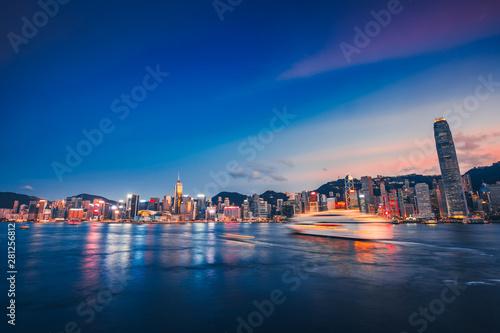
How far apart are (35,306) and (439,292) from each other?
72.1 ft

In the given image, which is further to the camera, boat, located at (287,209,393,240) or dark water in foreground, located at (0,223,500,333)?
boat, located at (287,209,393,240)

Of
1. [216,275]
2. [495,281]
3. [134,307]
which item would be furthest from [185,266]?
[495,281]

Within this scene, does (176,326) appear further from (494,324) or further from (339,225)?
(339,225)

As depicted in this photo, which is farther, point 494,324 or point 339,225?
point 339,225

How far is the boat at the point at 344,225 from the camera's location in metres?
48.5

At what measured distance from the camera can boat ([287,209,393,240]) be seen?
48531 mm

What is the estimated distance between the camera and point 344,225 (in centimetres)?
5178

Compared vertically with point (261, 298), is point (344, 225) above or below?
above

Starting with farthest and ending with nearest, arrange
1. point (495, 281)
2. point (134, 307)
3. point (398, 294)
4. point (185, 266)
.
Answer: point (185, 266) → point (495, 281) → point (398, 294) → point (134, 307)

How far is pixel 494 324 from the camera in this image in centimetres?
946

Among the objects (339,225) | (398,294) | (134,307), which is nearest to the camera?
(134,307)

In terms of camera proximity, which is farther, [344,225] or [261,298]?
[344,225]

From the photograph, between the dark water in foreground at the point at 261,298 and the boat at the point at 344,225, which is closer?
the dark water in foreground at the point at 261,298

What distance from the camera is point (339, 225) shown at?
174 ft
